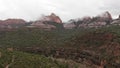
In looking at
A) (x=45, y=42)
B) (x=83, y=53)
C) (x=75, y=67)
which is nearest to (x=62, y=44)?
(x=45, y=42)

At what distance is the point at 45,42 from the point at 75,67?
213 feet

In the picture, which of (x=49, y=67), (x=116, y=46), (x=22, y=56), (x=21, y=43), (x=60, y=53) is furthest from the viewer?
(x=21, y=43)

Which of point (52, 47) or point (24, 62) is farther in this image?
point (52, 47)

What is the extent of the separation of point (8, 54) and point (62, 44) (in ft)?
185

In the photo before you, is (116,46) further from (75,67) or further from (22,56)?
(22,56)

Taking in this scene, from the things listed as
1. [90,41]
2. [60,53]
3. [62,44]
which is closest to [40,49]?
[60,53]

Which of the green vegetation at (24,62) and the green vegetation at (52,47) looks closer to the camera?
the green vegetation at (24,62)

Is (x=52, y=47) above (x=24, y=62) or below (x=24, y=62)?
below

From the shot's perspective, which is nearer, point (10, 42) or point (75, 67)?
point (75, 67)

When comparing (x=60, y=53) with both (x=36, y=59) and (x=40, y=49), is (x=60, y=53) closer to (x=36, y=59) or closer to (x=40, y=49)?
(x=40, y=49)

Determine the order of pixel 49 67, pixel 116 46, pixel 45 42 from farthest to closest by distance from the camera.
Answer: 1. pixel 45 42
2. pixel 116 46
3. pixel 49 67

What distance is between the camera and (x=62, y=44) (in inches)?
6973

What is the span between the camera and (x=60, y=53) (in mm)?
152125

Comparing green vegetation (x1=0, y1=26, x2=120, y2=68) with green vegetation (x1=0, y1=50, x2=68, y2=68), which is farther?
green vegetation (x1=0, y1=26, x2=120, y2=68)
